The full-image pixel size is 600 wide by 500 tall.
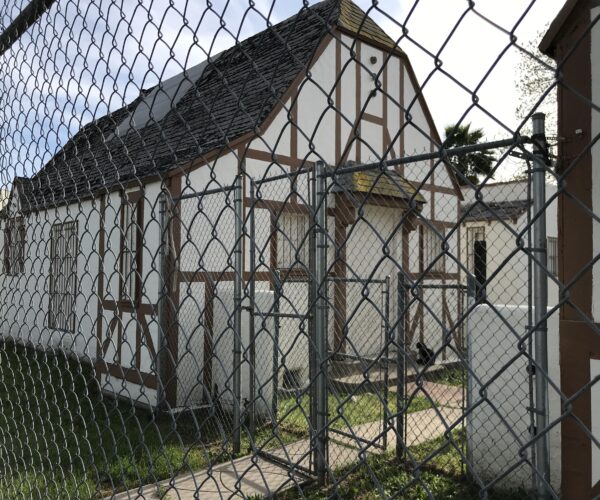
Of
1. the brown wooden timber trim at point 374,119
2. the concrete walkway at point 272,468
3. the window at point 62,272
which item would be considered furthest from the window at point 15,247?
the brown wooden timber trim at point 374,119

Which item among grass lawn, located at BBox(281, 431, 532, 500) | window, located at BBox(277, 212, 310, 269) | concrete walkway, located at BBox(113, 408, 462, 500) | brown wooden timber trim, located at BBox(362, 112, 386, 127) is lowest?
grass lawn, located at BBox(281, 431, 532, 500)

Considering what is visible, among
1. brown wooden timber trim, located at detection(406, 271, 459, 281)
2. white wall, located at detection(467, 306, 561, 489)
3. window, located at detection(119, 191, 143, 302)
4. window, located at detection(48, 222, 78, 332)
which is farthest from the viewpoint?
brown wooden timber trim, located at detection(406, 271, 459, 281)

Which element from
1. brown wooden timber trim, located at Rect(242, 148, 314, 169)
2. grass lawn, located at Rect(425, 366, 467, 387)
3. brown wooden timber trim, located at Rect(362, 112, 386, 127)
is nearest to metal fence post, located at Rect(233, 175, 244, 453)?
brown wooden timber trim, located at Rect(242, 148, 314, 169)

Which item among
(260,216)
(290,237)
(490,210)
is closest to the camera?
(490,210)

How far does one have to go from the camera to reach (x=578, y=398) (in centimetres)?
178

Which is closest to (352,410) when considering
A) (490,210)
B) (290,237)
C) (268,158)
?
(290,237)

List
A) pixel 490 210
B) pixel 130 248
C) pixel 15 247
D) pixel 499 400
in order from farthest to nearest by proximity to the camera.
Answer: pixel 499 400 → pixel 15 247 → pixel 130 248 → pixel 490 210

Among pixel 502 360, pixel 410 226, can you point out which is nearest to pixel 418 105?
pixel 410 226

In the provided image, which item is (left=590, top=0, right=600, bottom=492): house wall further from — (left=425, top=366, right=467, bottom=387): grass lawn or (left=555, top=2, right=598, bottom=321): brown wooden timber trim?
(left=425, top=366, right=467, bottom=387): grass lawn

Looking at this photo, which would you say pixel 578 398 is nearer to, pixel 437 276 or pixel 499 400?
pixel 499 400

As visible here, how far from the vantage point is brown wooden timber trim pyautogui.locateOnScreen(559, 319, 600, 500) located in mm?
1781

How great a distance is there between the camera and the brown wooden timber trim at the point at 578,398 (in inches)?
70.1

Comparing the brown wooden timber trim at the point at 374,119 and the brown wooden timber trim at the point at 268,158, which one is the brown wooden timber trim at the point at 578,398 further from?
the brown wooden timber trim at the point at 374,119

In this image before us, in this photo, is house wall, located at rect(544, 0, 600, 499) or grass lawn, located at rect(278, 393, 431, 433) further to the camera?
grass lawn, located at rect(278, 393, 431, 433)
